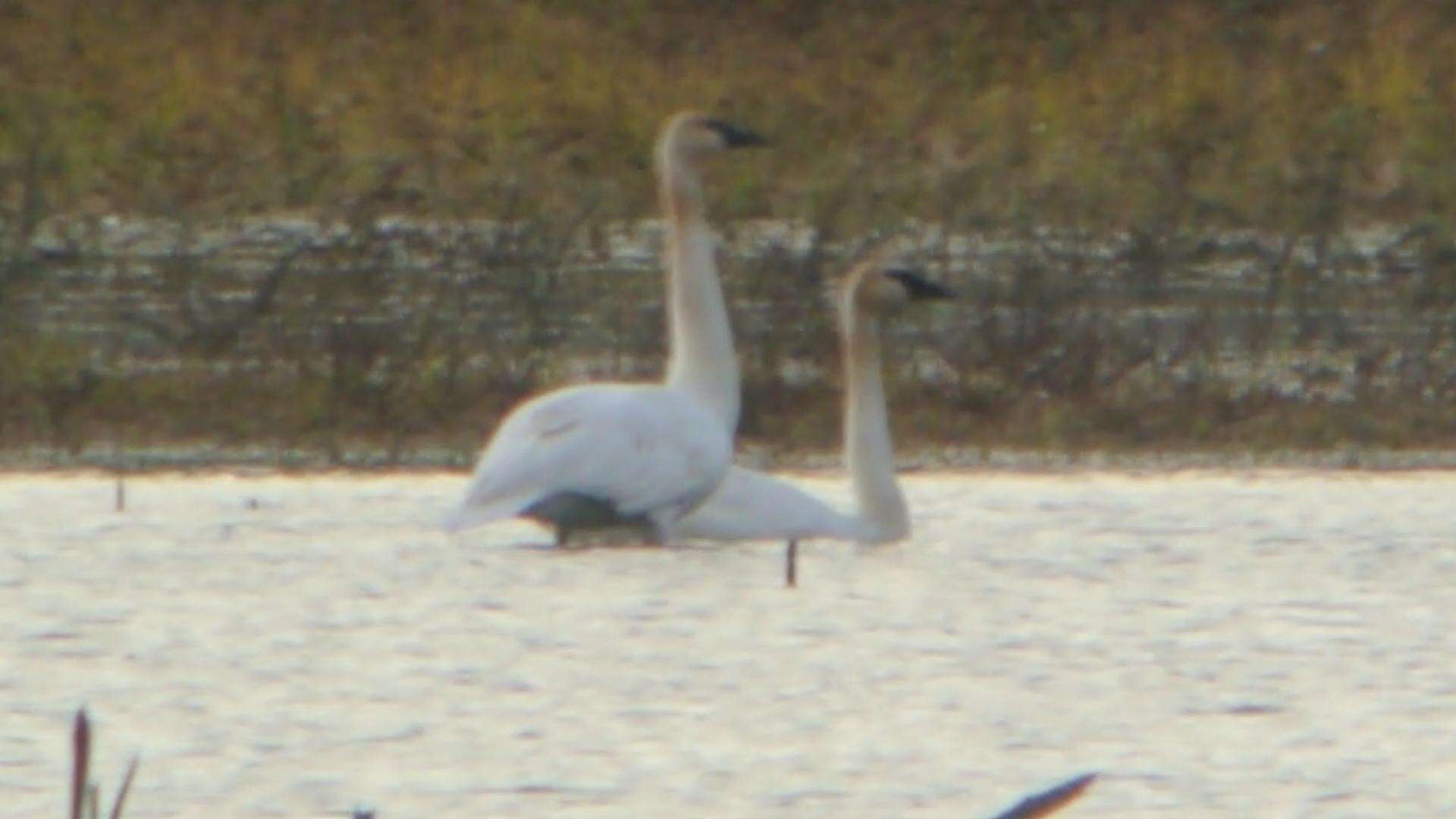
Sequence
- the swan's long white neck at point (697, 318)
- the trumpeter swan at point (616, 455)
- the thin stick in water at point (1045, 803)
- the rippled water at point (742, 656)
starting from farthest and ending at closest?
the swan's long white neck at point (697, 318), the trumpeter swan at point (616, 455), the rippled water at point (742, 656), the thin stick in water at point (1045, 803)

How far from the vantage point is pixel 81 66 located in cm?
2020

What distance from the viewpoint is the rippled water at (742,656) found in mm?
6203

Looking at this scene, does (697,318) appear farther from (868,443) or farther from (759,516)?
(759,516)

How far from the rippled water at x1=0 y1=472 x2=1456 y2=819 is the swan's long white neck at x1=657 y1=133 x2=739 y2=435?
0.45m

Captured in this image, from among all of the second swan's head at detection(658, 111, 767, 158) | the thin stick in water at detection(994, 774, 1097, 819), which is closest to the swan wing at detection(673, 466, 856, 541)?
the second swan's head at detection(658, 111, 767, 158)

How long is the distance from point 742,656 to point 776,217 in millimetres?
7516

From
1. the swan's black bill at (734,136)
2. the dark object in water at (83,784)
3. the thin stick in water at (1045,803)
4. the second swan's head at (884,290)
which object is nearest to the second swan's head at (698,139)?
the swan's black bill at (734,136)

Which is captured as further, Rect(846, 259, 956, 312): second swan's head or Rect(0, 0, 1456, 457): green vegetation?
Rect(0, 0, 1456, 457): green vegetation

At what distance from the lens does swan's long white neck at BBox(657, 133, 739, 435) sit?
963cm

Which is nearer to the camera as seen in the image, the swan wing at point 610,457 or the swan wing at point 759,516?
the swan wing at point 610,457

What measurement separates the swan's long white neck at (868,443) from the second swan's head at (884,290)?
0.06 feet

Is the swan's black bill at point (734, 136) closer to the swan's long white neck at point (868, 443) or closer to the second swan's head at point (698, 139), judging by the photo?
the second swan's head at point (698, 139)

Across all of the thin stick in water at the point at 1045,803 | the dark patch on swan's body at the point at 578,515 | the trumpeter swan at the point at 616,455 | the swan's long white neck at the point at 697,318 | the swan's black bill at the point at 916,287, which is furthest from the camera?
the swan's black bill at the point at 916,287

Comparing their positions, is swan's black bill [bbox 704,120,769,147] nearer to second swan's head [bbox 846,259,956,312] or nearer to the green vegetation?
second swan's head [bbox 846,259,956,312]
